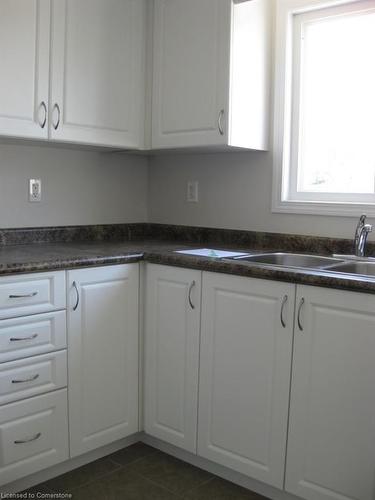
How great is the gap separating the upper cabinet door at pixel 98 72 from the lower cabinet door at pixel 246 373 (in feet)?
2.99

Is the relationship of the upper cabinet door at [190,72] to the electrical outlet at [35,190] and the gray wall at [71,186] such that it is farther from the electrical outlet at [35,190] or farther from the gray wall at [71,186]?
the electrical outlet at [35,190]

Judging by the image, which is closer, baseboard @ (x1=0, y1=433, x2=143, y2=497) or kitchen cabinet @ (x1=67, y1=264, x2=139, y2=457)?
baseboard @ (x1=0, y1=433, x2=143, y2=497)

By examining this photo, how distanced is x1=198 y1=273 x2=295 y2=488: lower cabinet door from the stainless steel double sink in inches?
5.8

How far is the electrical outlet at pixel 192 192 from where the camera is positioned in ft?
10.1

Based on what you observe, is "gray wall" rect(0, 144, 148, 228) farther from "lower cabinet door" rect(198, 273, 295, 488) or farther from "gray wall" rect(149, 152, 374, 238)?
"lower cabinet door" rect(198, 273, 295, 488)

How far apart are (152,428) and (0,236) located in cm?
110

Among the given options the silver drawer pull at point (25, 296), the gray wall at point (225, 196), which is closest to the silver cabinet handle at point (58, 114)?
the silver drawer pull at point (25, 296)

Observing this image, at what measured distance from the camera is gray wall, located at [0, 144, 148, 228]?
2650 millimetres

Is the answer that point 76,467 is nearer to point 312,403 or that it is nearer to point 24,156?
point 312,403

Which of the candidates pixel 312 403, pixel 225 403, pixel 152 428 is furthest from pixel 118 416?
pixel 312 403

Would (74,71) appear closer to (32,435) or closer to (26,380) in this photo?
(26,380)

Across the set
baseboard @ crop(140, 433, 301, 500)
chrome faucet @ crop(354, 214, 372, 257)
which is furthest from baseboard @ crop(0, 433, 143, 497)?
chrome faucet @ crop(354, 214, 372, 257)

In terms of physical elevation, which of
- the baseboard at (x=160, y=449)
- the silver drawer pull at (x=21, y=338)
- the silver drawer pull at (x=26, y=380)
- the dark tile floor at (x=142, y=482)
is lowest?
the dark tile floor at (x=142, y=482)

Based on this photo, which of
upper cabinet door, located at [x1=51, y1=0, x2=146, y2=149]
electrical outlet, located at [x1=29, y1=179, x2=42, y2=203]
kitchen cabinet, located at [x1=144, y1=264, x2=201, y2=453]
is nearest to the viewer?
kitchen cabinet, located at [x1=144, y1=264, x2=201, y2=453]
